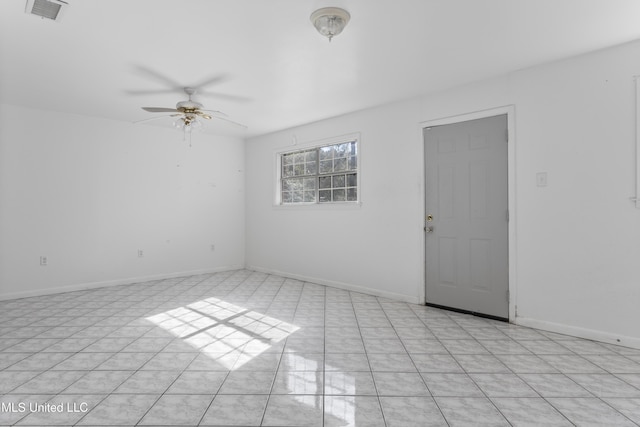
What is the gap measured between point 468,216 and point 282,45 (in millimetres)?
2557

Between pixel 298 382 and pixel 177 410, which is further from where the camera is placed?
pixel 298 382

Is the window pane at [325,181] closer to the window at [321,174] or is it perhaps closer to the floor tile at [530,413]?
the window at [321,174]

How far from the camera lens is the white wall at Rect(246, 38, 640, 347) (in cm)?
271

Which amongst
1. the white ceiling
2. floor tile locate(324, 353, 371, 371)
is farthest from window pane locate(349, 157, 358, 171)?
floor tile locate(324, 353, 371, 371)

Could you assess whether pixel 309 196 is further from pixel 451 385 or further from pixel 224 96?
pixel 451 385

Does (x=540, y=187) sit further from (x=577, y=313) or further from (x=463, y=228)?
(x=577, y=313)

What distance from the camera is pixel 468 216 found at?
3570mm

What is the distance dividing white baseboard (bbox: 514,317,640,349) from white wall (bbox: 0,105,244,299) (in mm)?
4839

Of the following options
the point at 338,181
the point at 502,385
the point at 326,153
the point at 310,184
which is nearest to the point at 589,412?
the point at 502,385

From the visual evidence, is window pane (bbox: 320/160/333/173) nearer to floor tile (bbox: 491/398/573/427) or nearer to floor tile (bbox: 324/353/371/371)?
floor tile (bbox: 324/353/371/371)

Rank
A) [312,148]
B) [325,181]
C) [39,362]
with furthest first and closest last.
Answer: [312,148] → [325,181] → [39,362]

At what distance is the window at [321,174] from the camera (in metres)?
4.84

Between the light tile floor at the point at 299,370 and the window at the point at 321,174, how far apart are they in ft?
6.37

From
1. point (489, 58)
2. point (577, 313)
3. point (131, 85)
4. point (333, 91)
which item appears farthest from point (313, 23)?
point (577, 313)
